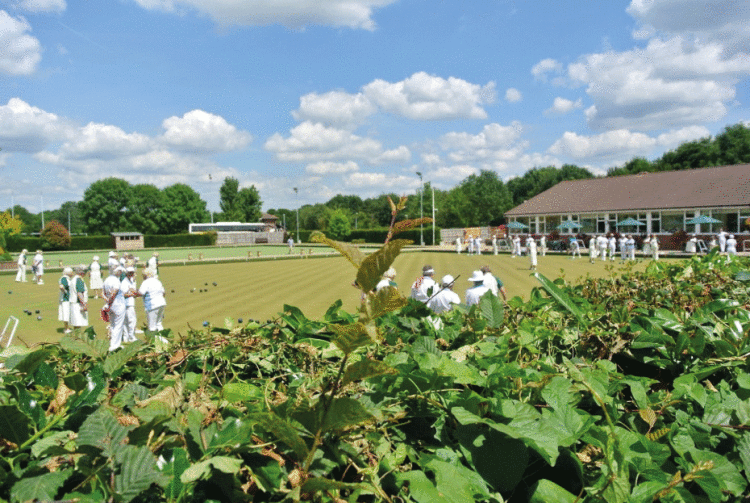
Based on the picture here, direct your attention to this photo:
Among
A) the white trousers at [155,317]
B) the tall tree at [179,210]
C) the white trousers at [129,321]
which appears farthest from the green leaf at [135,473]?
the tall tree at [179,210]

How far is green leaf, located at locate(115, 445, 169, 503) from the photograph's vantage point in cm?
92

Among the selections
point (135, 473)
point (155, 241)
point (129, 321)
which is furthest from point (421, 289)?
point (155, 241)

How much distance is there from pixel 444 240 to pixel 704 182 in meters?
27.5

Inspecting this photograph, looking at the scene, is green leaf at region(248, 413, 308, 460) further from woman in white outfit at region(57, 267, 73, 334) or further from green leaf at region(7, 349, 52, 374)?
woman in white outfit at region(57, 267, 73, 334)

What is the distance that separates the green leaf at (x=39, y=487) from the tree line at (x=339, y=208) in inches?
2687

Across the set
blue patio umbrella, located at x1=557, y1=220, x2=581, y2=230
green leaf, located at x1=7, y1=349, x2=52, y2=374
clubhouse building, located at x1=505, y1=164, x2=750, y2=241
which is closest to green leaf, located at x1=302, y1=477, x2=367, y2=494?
green leaf, located at x1=7, y1=349, x2=52, y2=374

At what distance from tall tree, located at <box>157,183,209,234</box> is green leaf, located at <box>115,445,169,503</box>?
353ft

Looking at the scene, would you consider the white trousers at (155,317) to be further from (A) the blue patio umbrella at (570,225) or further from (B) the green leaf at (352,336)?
(A) the blue patio umbrella at (570,225)

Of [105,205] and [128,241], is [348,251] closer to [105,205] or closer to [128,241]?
[128,241]

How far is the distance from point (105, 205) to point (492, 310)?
10956cm

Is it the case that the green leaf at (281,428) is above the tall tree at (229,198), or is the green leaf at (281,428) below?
below

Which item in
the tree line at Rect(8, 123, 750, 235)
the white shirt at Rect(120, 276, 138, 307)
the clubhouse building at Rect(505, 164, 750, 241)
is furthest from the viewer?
the tree line at Rect(8, 123, 750, 235)

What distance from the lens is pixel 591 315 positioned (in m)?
2.17

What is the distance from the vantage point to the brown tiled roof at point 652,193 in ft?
132
